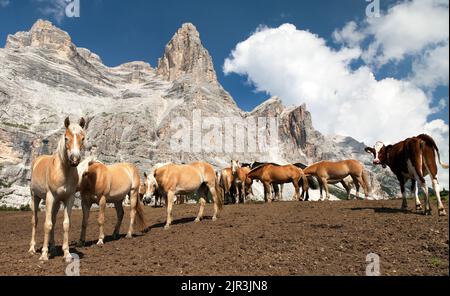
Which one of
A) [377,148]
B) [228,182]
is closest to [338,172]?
[228,182]

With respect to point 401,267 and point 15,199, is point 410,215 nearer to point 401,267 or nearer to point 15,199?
point 401,267

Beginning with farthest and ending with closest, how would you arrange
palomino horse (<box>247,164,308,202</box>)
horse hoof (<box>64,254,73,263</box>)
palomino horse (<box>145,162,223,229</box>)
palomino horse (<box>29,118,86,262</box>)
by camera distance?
palomino horse (<box>247,164,308,202</box>), palomino horse (<box>145,162,223,229</box>), horse hoof (<box>64,254,73,263</box>), palomino horse (<box>29,118,86,262</box>)

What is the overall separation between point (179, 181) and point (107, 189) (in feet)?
12.4

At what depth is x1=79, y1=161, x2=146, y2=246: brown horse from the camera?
12.4 meters

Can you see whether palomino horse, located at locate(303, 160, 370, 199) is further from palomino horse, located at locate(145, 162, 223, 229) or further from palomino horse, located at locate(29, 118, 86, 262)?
palomino horse, located at locate(29, 118, 86, 262)

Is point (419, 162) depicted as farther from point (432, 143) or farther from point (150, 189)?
point (150, 189)

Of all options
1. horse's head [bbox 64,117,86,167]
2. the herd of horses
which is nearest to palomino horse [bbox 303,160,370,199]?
the herd of horses

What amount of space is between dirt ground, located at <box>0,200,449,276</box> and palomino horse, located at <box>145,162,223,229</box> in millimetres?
1922

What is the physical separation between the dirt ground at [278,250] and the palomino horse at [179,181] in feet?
6.31

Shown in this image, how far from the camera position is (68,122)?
31.0 feet

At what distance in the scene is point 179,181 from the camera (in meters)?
15.9

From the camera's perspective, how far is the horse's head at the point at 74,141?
8641 mm
